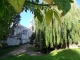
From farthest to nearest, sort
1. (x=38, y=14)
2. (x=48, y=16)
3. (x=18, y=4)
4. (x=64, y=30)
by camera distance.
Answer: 1. (x=64, y=30)
2. (x=38, y=14)
3. (x=48, y=16)
4. (x=18, y=4)

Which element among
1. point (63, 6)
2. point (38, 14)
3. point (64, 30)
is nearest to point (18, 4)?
point (63, 6)

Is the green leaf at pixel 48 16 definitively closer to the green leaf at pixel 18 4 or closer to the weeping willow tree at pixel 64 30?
the green leaf at pixel 18 4

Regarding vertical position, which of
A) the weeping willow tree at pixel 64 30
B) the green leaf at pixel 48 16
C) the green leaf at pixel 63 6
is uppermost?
the green leaf at pixel 63 6

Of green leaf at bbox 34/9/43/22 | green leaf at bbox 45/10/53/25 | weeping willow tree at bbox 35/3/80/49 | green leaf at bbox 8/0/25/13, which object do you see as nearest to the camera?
green leaf at bbox 8/0/25/13

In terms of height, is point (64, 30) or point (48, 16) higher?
point (48, 16)

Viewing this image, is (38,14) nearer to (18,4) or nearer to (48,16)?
(48,16)

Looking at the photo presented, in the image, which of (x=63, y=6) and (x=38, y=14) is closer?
(x=63, y=6)

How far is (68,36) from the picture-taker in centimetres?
1994

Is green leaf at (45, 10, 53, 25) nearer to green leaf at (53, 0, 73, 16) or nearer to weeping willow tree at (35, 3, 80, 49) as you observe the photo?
green leaf at (53, 0, 73, 16)

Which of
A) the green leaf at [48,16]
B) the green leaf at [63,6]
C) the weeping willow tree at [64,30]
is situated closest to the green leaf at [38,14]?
the green leaf at [48,16]

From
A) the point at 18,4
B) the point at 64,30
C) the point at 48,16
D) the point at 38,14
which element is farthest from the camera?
the point at 64,30

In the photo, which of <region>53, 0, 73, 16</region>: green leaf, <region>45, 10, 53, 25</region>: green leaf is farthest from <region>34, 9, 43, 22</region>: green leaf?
<region>53, 0, 73, 16</region>: green leaf

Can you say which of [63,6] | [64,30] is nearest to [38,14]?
[63,6]

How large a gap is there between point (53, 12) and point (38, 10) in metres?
0.24
